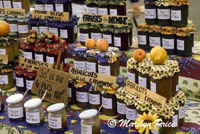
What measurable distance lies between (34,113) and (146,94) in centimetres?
74

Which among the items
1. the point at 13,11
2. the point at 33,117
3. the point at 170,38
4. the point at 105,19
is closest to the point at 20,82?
the point at 33,117

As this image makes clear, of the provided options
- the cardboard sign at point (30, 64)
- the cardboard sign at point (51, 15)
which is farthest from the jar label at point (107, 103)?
the cardboard sign at point (51, 15)

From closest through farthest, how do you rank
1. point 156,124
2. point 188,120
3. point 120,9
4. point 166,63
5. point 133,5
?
1. point 156,124
2. point 166,63
3. point 188,120
4. point 120,9
5. point 133,5

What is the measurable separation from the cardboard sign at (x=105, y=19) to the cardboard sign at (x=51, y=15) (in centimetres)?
19

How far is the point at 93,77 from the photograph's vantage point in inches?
92.1

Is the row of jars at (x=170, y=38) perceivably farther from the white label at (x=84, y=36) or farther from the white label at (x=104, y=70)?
the white label at (x=104, y=70)

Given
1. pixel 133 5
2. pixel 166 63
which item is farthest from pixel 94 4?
pixel 166 63

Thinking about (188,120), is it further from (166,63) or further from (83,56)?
(83,56)

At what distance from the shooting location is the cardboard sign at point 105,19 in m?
2.93

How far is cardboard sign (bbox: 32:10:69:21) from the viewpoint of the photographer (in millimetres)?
3168

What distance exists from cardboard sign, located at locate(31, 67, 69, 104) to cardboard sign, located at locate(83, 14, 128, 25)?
0.80 meters

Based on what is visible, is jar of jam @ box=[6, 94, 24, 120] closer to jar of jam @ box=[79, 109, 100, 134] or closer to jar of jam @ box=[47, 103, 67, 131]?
jar of jam @ box=[47, 103, 67, 131]

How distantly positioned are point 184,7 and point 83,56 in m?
0.94

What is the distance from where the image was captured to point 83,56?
239cm
